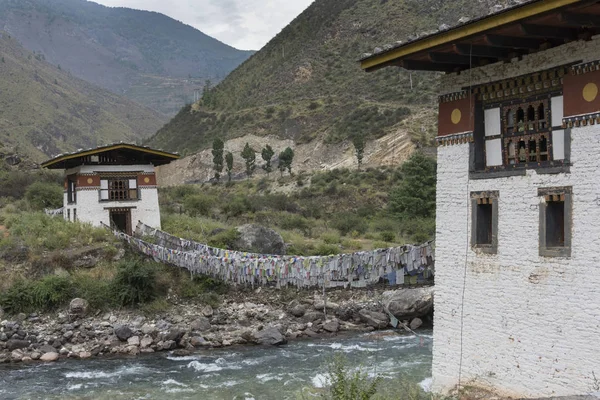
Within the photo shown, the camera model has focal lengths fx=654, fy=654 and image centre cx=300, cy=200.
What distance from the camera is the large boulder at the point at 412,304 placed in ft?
77.0

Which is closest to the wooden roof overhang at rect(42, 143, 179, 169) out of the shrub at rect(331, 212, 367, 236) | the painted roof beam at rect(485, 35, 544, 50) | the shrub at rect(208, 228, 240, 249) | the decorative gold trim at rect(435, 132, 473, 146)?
the shrub at rect(208, 228, 240, 249)

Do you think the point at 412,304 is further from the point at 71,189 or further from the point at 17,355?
the point at 71,189

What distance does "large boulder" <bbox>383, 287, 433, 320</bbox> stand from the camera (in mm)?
23469

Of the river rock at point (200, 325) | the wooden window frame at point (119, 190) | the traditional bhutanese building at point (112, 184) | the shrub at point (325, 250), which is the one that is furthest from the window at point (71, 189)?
the shrub at point (325, 250)

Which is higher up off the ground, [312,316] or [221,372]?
[312,316]

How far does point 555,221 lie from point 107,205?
23014mm

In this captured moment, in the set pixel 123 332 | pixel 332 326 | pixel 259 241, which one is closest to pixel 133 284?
pixel 123 332

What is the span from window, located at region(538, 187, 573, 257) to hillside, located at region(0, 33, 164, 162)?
3447 inches

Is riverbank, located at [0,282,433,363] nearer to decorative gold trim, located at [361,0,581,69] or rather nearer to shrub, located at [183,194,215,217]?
decorative gold trim, located at [361,0,581,69]

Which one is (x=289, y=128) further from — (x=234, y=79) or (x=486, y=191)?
(x=486, y=191)

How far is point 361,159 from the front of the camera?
200 ft

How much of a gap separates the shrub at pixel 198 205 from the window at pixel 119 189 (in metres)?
8.37

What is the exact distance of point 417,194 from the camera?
138 feet

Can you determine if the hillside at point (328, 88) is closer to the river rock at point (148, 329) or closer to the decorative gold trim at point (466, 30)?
the river rock at point (148, 329)
